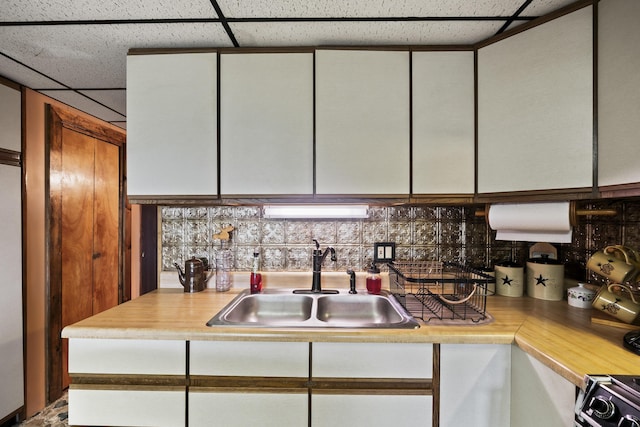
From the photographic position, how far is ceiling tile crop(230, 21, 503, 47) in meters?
1.40

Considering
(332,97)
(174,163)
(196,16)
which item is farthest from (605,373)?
(196,16)

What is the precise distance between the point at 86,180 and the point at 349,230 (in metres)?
2.34

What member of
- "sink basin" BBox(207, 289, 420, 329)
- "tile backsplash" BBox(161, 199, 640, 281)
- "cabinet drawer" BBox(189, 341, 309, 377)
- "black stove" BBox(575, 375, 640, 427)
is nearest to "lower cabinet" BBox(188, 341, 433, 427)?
"cabinet drawer" BBox(189, 341, 309, 377)

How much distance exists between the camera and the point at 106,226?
278cm

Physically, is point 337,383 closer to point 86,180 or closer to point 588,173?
point 588,173

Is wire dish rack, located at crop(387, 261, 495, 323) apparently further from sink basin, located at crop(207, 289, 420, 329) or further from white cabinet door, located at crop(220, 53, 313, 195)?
white cabinet door, located at crop(220, 53, 313, 195)

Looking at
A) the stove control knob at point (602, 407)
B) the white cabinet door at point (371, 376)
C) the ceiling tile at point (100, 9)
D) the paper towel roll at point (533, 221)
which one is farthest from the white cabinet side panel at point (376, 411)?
the ceiling tile at point (100, 9)

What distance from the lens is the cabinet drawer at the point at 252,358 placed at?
1.25 m

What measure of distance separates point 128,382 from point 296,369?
29.3 inches

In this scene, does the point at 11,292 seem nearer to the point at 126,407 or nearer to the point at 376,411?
the point at 126,407

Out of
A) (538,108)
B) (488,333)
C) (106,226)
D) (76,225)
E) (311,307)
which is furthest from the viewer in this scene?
(106,226)

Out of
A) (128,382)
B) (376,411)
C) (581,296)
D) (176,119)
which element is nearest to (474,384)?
(376,411)

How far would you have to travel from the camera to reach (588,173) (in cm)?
122

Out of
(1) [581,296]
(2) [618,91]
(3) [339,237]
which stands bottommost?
(1) [581,296]
